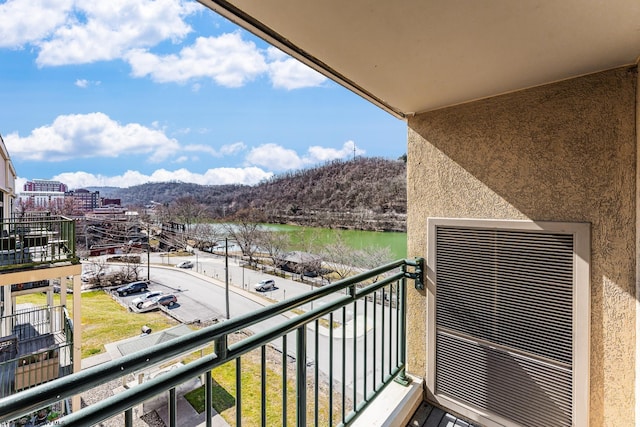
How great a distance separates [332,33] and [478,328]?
6.22 feet

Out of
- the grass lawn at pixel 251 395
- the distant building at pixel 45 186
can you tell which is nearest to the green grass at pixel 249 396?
the grass lawn at pixel 251 395

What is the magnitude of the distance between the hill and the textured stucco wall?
6.78 m

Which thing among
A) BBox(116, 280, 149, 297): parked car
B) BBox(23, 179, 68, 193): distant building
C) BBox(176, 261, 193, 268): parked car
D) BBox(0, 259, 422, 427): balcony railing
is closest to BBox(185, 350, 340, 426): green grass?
BBox(0, 259, 422, 427): balcony railing

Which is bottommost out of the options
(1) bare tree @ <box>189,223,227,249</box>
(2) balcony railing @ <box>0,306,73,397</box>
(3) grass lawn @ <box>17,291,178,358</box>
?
(3) grass lawn @ <box>17,291,178,358</box>

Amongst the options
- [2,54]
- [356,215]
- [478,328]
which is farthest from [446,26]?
[2,54]

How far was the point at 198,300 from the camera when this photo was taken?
14.0m

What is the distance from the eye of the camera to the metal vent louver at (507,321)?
161 centimetres

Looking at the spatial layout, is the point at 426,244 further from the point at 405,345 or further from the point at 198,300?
the point at 198,300

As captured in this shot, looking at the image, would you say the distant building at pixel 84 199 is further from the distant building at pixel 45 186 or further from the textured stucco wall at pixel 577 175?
the textured stucco wall at pixel 577 175

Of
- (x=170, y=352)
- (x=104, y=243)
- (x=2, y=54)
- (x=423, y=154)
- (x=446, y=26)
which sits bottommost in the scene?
(x=104, y=243)

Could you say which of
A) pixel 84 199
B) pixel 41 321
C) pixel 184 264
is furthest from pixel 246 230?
pixel 41 321

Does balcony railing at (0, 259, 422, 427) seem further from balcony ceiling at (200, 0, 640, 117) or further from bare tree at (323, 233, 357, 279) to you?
bare tree at (323, 233, 357, 279)

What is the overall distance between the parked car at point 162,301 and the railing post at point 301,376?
1438 centimetres

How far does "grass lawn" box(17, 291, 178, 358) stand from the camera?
10297 millimetres
